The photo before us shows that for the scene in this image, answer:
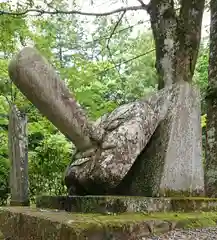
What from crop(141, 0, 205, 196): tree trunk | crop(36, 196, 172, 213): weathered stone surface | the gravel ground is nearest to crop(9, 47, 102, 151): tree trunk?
crop(36, 196, 172, 213): weathered stone surface

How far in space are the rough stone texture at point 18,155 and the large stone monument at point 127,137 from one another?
225cm

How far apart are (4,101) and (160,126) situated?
501cm

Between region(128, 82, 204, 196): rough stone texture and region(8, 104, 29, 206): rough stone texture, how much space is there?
2370 millimetres

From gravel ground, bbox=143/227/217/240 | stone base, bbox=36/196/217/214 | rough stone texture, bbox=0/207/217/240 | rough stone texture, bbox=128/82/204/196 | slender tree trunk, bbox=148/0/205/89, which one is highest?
slender tree trunk, bbox=148/0/205/89

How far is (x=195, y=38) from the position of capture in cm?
310

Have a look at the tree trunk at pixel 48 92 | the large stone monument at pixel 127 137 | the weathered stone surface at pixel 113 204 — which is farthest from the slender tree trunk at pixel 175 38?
the weathered stone surface at pixel 113 204

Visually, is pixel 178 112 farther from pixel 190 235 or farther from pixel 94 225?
pixel 94 225

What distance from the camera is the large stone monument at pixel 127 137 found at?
232cm

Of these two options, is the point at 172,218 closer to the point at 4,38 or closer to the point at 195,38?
the point at 195,38

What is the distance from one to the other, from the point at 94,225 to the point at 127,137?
2.60 feet

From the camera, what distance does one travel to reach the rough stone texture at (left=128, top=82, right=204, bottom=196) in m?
2.64

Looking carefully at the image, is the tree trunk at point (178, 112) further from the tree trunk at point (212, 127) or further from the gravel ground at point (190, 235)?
the tree trunk at point (212, 127)

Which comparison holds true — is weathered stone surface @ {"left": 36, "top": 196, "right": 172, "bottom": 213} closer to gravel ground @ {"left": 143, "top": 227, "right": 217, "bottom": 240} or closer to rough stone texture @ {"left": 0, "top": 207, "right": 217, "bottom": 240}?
rough stone texture @ {"left": 0, "top": 207, "right": 217, "bottom": 240}

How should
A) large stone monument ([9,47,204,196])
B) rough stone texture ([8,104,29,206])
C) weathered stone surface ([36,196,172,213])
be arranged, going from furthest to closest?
rough stone texture ([8,104,29,206]) < large stone monument ([9,47,204,196]) < weathered stone surface ([36,196,172,213])
